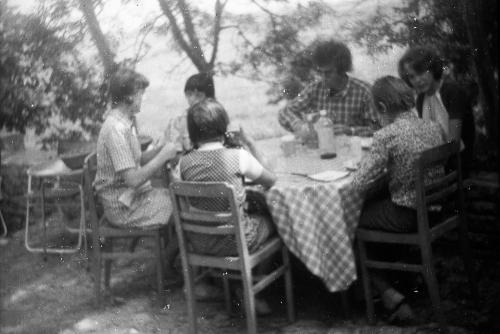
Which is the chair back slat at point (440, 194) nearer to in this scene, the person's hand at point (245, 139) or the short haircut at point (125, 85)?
the person's hand at point (245, 139)

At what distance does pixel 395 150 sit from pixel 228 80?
3131mm

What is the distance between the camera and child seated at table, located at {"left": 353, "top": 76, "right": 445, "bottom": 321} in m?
2.88

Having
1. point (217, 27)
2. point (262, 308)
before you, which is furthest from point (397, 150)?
point (217, 27)

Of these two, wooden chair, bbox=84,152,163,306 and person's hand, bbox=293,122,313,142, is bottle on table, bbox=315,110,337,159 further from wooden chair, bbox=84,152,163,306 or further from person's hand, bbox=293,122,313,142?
wooden chair, bbox=84,152,163,306

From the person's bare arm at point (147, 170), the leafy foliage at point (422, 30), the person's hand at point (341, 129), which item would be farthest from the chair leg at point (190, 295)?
the leafy foliage at point (422, 30)

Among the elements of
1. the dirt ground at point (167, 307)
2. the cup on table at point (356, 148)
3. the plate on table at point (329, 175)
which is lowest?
the dirt ground at point (167, 307)

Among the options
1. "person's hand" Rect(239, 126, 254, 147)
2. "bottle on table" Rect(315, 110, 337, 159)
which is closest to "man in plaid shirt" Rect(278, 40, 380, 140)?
"bottle on table" Rect(315, 110, 337, 159)

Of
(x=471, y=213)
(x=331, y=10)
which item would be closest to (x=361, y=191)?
(x=471, y=213)

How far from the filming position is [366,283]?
3.15 metres

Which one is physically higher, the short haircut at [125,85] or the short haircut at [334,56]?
the short haircut at [334,56]

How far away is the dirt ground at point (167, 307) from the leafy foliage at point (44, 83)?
1.67 metres

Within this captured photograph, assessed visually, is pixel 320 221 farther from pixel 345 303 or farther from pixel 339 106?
pixel 339 106

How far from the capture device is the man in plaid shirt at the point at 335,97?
13.9 feet

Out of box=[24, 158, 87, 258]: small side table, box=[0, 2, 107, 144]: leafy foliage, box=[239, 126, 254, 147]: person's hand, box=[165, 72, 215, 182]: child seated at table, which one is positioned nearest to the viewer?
box=[239, 126, 254, 147]: person's hand
